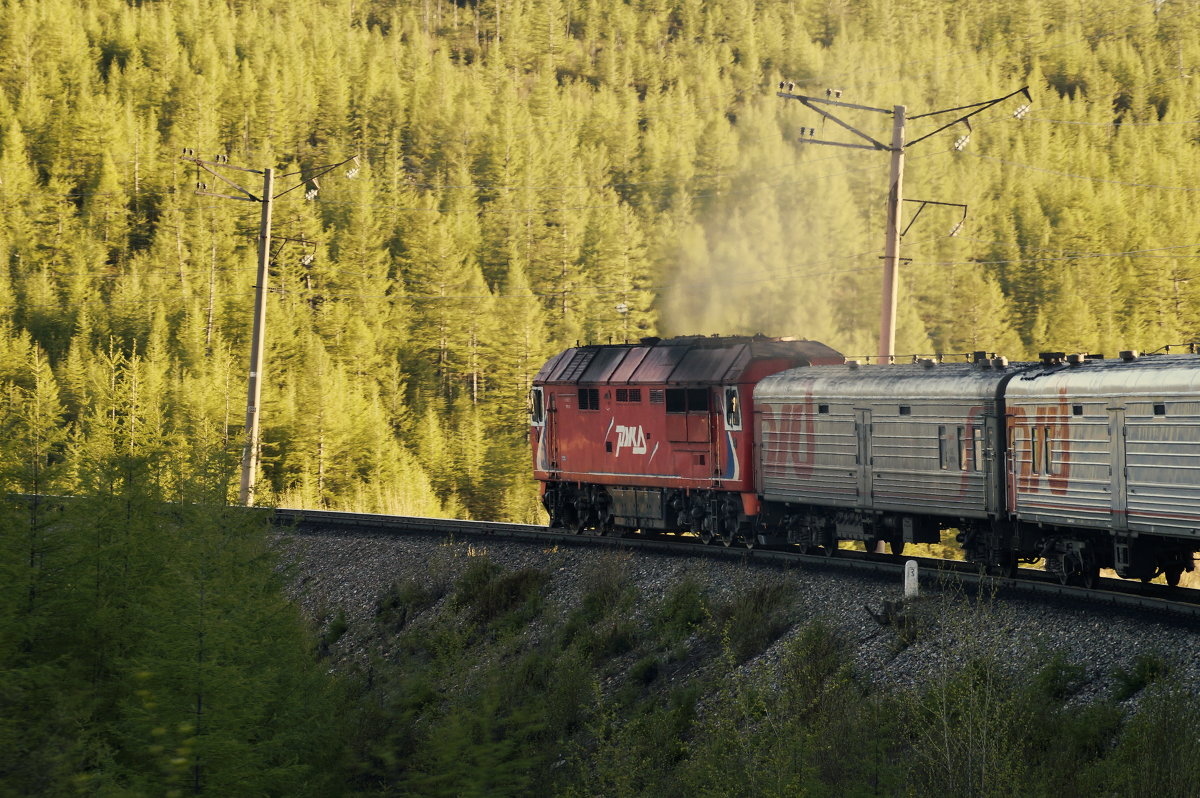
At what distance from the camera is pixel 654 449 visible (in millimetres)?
27922

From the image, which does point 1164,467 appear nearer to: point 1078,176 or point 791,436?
point 791,436

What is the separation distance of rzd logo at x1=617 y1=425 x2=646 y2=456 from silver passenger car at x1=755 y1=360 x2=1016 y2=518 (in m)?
3.41

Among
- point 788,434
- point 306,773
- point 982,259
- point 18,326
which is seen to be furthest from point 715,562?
point 982,259

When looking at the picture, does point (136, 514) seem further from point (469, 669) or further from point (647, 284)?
point (647, 284)

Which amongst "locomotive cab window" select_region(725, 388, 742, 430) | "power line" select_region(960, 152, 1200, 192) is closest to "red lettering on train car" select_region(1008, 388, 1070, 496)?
"locomotive cab window" select_region(725, 388, 742, 430)

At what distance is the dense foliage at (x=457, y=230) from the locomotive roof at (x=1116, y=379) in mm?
36661

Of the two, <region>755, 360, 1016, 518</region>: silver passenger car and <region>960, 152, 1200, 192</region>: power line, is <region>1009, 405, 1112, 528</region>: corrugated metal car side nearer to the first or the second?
<region>755, 360, 1016, 518</region>: silver passenger car

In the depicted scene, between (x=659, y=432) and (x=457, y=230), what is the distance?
76.6 metres

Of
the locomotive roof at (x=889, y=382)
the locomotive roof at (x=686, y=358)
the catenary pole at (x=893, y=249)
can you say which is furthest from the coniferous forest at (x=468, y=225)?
the catenary pole at (x=893, y=249)

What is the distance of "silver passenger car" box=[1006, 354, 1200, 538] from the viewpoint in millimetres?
17078

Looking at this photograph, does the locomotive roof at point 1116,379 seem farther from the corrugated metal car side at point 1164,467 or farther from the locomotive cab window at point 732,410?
the locomotive cab window at point 732,410

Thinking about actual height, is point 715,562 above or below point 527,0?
below

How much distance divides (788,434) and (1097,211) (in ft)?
312

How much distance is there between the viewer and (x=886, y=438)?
74.2 ft
